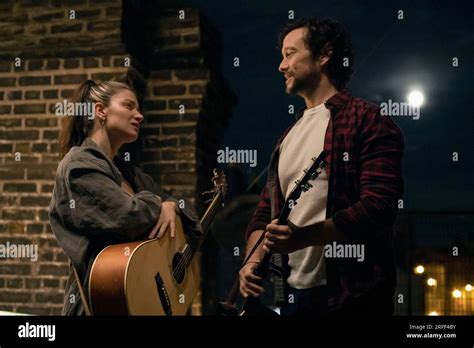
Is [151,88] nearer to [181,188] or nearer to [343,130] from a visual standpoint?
[181,188]

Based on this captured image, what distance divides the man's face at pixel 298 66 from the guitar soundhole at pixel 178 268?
0.82 meters

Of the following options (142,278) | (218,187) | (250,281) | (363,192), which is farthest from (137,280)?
(363,192)

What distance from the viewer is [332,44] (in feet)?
8.04

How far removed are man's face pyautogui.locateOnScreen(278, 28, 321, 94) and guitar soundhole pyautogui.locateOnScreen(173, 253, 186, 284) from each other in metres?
0.82

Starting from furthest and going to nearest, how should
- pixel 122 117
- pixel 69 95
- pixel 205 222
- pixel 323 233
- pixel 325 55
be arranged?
pixel 69 95 → pixel 205 222 → pixel 122 117 → pixel 325 55 → pixel 323 233

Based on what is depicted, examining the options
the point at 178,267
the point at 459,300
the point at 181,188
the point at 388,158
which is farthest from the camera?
the point at 181,188

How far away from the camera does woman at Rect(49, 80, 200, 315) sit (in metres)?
2.33

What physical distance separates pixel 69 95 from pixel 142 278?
4.18 ft

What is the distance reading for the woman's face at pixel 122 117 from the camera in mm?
2525

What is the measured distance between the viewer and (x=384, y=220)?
88.3 inches

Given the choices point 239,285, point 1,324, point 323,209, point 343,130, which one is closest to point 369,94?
point 343,130

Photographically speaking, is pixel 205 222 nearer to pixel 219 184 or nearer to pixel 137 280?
pixel 219 184

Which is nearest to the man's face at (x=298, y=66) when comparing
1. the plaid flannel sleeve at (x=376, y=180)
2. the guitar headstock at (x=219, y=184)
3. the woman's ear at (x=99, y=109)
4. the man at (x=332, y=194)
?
the man at (x=332, y=194)

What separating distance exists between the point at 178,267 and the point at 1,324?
836 millimetres
